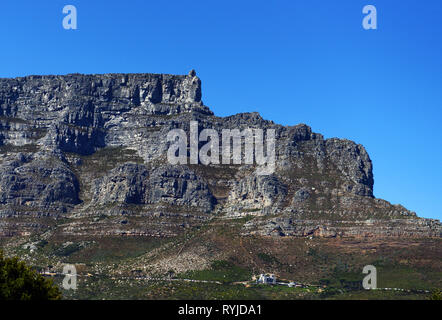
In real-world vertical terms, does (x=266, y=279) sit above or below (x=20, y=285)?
below

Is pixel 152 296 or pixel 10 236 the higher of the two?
pixel 10 236

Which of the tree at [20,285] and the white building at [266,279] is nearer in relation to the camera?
the tree at [20,285]

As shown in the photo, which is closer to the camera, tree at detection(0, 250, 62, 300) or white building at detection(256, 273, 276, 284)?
tree at detection(0, 250, 62, 300)

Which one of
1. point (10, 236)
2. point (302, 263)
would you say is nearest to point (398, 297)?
point (302, 263)

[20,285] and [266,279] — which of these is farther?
[266,279]

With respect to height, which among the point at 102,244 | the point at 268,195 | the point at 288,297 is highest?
the point at 268,195
